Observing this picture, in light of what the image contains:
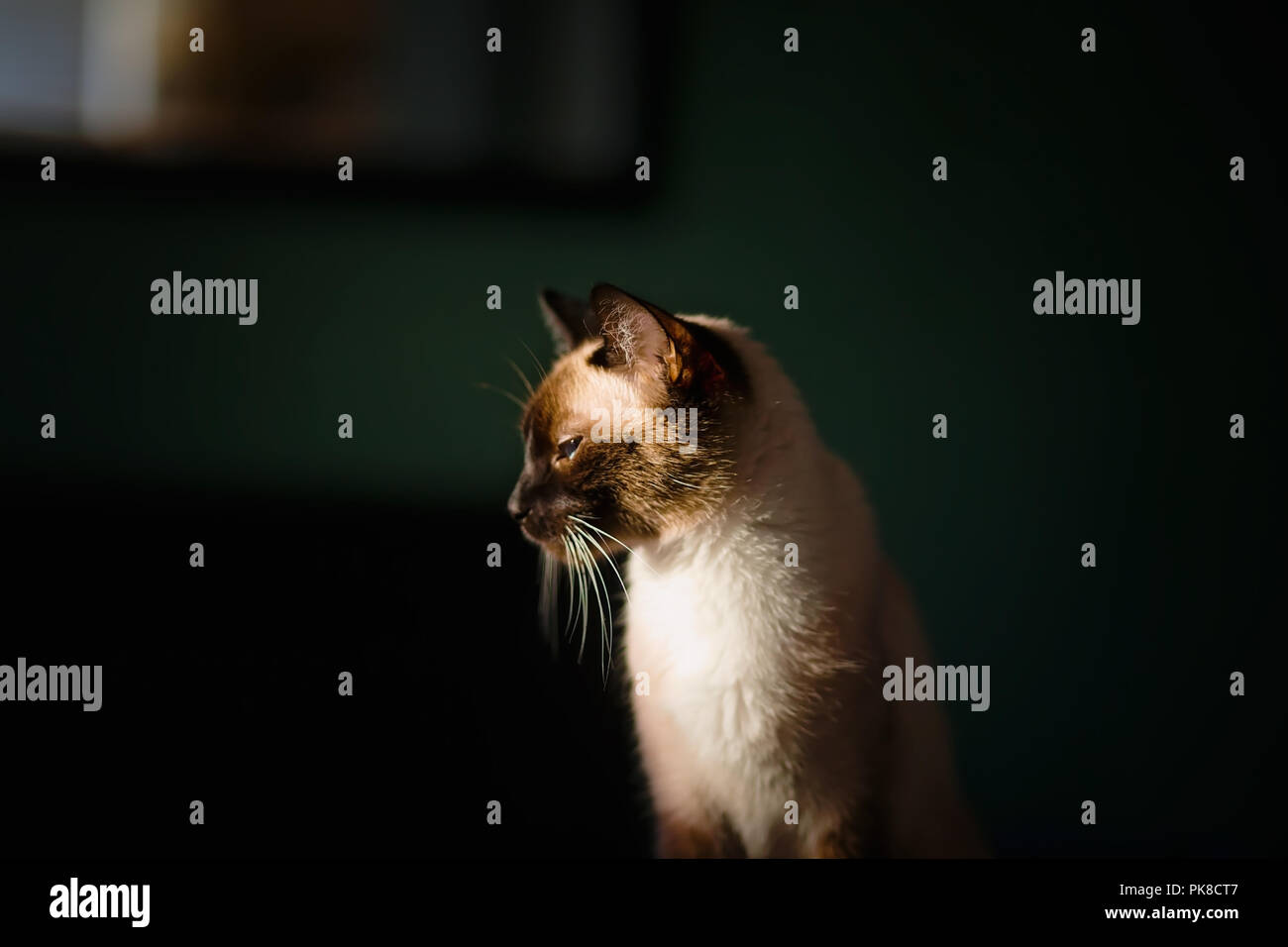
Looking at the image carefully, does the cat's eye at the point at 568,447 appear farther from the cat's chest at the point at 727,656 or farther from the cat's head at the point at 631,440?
the cat's chest at the point at 727,656

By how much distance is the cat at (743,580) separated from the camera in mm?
1010

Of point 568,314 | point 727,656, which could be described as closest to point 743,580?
point 727,656

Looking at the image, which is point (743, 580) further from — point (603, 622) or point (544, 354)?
point (544, 354)

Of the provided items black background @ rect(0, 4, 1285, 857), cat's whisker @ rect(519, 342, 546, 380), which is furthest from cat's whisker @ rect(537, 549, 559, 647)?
cat's whisker @ rect(519, 342, 546, 380)

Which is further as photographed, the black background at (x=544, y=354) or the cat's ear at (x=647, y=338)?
the black background at (x=544, y=354)

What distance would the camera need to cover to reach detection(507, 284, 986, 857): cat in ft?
3.31

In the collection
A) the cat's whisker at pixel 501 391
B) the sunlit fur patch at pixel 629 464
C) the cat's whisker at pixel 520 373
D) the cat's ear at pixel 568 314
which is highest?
the cat's ear at pixel 568 314

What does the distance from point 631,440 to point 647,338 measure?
12 centimetres

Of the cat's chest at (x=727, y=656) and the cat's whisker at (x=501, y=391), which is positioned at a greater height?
the cat's whisker at (x=501, y=391)

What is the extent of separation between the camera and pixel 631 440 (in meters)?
1.01

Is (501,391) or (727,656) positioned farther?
(501,391)

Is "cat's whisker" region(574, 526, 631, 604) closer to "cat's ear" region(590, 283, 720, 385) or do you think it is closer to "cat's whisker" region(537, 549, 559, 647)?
"cat's whisker" region(537, 549, 559, 647)

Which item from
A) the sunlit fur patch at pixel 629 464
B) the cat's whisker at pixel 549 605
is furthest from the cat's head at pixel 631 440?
the cat's whisker at pixel 549 605
